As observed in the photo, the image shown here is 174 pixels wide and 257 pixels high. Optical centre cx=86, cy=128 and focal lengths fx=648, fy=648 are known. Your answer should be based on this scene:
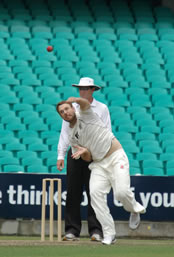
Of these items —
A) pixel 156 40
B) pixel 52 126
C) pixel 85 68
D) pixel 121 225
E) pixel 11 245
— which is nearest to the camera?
pixel 11 245

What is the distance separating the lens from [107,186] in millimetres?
5965

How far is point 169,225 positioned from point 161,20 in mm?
6940

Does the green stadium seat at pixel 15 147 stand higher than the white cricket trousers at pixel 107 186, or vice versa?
the green stadium seat at pixel 15 147

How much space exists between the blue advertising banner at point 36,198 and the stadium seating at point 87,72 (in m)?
2.09

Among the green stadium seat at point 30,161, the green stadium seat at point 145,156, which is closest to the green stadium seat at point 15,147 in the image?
the green stadium seat at point 30,161

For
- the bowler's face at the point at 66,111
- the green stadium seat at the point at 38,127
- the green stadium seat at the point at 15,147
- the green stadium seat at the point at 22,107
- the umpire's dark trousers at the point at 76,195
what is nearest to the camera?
the bowler's face at the point at 66,111

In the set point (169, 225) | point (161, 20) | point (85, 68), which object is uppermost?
point (161, 20)

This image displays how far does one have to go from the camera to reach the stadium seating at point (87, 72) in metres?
10.7

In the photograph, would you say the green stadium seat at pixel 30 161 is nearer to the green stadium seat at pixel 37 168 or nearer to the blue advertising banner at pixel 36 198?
the green stadium seat at pixel 37 168

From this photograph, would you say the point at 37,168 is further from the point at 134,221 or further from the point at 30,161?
the point at 134,221

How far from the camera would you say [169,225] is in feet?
26.0

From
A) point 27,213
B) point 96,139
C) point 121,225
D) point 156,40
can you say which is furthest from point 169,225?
point 156,40

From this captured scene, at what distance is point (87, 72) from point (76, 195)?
20.0ft

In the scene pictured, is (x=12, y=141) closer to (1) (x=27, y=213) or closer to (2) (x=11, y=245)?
(1) (x=27, y=213)
